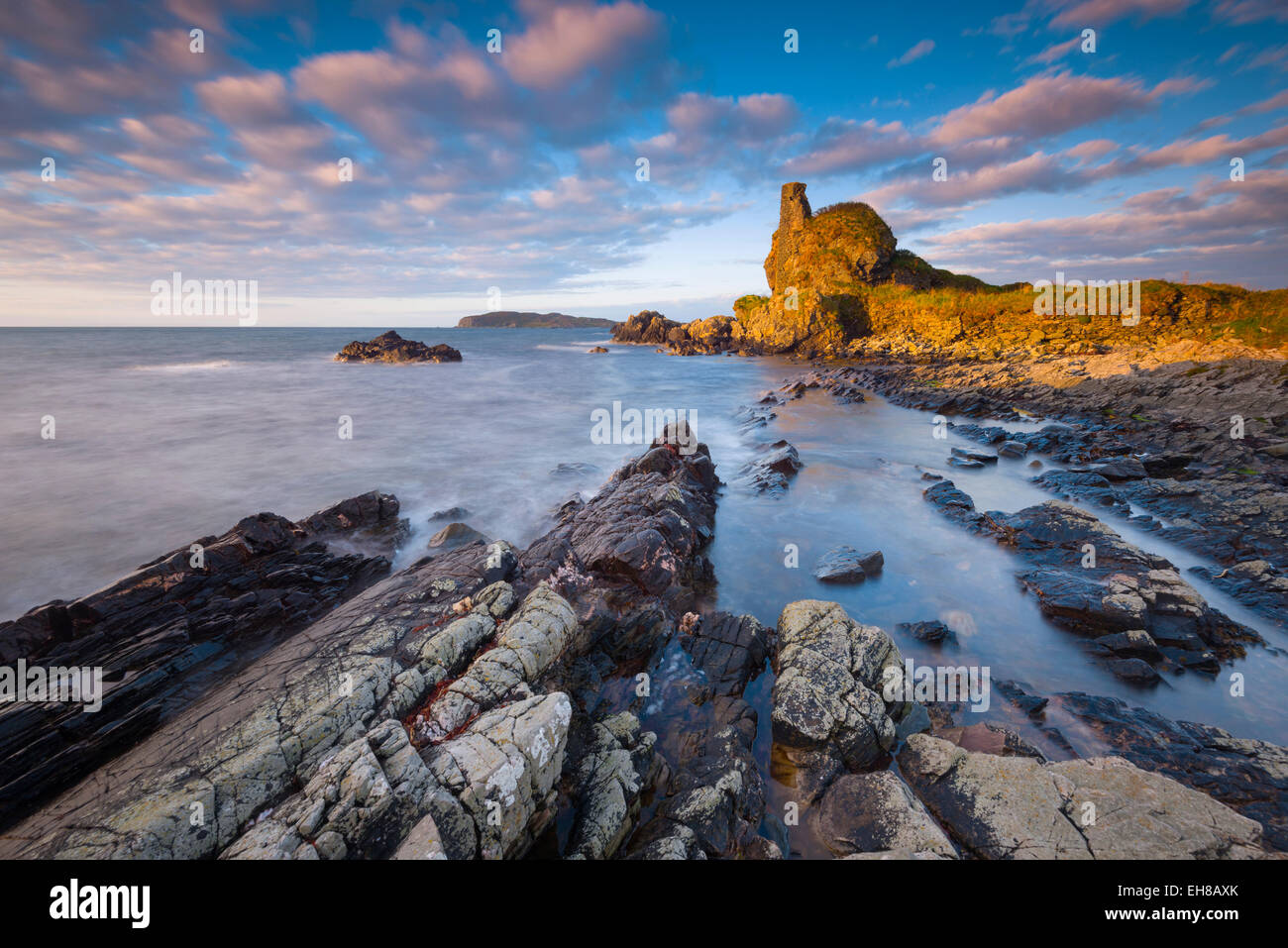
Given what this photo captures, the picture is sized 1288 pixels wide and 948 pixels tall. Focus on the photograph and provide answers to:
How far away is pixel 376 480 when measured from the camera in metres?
19.3

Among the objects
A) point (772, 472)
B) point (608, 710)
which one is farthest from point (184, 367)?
point (608, 710)

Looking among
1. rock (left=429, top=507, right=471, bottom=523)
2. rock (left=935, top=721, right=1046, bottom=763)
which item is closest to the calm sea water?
rock (left=429, top=507, right=471, bottom=523)

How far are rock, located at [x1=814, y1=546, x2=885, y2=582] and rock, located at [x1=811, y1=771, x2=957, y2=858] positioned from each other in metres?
5.90

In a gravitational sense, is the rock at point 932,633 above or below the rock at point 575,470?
below

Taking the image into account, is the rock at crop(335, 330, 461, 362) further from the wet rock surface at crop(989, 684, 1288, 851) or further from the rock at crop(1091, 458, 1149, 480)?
the wet rock surface at crop(989, 684, 1288, 851)

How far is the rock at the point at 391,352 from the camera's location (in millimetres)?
70062

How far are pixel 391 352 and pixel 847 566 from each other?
7576 cm

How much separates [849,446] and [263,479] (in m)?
26.8

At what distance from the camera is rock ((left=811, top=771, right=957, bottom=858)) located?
201 inches

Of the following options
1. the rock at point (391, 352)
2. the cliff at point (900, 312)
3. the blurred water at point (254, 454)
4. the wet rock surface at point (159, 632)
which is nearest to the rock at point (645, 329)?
the cliff at point (900, 312)

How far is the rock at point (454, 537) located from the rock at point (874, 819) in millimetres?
10169

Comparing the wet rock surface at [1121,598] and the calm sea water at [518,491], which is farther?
the calm sea water at [518,491]

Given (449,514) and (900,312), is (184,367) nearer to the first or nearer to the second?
(449,514)

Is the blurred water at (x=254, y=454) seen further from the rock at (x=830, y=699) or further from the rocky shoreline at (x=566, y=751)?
the rock at (x=830, y=699)
